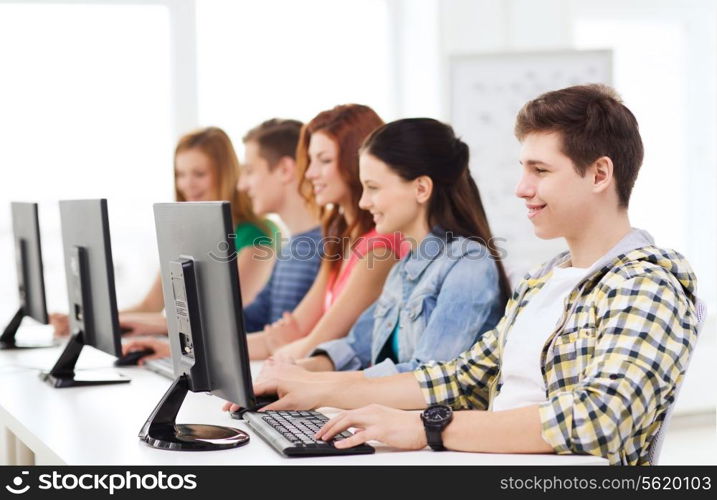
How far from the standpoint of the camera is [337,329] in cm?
290

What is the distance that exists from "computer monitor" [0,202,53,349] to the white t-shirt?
1.93m

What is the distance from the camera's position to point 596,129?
177 cm

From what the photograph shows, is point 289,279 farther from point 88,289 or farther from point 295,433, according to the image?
point 295,433

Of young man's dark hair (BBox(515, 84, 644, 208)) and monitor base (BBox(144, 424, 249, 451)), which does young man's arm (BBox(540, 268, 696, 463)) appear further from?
monitor base (BBox(144, 424, 249, 451))

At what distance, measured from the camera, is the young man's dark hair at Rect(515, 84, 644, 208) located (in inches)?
69.7

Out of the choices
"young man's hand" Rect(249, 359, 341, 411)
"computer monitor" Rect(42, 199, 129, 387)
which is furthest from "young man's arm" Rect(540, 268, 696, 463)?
"computer monitor" Rect(42, 199, 129, 387)

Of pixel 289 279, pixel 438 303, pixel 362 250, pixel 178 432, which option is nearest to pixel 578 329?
pixel 438 303

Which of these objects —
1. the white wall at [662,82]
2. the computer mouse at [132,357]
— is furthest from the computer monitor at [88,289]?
the white wall at [662,82]

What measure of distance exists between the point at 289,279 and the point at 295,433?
179cm

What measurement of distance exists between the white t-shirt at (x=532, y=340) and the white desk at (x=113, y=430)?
23cm

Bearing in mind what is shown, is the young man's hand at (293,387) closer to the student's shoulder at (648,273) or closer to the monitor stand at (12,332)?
the student's shoulder at (648,273)

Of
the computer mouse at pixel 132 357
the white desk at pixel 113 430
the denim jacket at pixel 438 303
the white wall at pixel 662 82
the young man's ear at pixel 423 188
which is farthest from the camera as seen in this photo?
the white wall at pixel 662 82

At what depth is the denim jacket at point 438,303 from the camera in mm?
2291

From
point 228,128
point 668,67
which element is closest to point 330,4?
point 228,128
